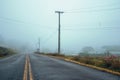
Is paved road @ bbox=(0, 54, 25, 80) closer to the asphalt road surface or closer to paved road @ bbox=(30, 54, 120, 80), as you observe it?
the asphalt road surface

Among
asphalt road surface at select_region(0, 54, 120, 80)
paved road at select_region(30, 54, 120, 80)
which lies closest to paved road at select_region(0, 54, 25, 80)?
asphalt road surface at select_region(0, 54, 120, 80)

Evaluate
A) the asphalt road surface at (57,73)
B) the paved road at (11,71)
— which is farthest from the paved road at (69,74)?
the paved road at (11,71)

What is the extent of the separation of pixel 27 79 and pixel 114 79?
449 centimetres

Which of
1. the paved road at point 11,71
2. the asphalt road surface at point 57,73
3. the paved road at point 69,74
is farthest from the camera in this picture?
the paved road at point 11,71

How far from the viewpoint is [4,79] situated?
13422 mm

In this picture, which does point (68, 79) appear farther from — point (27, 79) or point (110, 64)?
point (110, 64)

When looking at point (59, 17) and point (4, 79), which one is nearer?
point (4, 79)

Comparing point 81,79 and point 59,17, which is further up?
point 59,17

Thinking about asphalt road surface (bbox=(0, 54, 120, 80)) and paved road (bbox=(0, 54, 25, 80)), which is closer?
asphalt road surface (bbox=(0, 54, 120, 80))

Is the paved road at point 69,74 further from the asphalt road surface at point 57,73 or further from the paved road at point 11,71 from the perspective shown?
the paved road at point 11,71

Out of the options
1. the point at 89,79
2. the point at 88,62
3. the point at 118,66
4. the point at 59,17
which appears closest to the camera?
the point at 89,79

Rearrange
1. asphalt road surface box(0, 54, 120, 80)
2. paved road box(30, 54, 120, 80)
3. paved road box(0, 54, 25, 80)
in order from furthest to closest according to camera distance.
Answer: paved road box(0, 54, 25, 80) < asphalt road surface box(0, 54, 120, 80) < paved road box(30, 54, 120, 80)

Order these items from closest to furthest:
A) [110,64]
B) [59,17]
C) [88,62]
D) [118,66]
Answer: [118,66] → [110,64] → [88,62] → [59,17]

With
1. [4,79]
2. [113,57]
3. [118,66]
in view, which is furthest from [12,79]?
[113,57]
